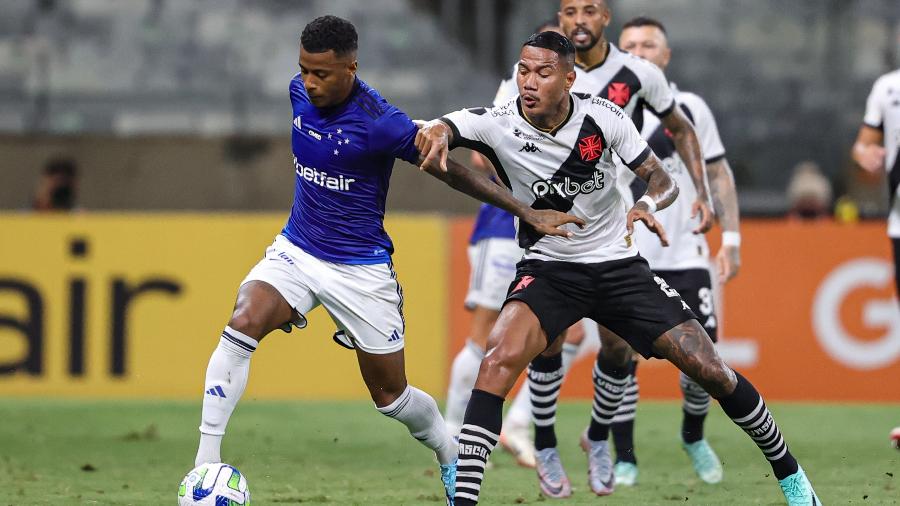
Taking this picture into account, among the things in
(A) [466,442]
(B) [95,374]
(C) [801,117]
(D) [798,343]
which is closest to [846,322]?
(D) [798,343]

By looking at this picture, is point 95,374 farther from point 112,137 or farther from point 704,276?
point 704,276

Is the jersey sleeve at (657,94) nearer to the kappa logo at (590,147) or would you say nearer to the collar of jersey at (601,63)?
the collar of jersey at (601,63)

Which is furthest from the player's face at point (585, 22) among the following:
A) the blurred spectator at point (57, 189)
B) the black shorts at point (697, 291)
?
the blurred spectator at point (57, 189)

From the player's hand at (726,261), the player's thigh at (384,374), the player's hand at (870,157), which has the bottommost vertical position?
the player's thigh at (384,374)

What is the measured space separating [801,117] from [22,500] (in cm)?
1146

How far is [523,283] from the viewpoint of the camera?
6488 millimetres

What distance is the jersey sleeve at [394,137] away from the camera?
6.54 metres

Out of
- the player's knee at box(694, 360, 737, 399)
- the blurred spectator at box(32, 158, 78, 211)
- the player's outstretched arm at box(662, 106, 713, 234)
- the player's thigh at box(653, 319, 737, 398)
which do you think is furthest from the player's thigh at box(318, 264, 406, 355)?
the blurred spectator at box(32, 158, 78, 211)

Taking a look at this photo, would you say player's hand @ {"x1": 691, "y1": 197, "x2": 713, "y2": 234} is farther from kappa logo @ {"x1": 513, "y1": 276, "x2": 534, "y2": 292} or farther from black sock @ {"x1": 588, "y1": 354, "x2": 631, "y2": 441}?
kappa logo @ {"x1": 513, "y1": 276, "x2": 534, "y2": 292}

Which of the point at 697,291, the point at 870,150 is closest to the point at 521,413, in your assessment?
the point at 697,291

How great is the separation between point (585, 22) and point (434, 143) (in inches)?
70.5

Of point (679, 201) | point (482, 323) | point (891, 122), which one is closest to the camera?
point (679, 201)

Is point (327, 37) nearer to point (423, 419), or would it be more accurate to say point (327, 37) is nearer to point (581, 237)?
point (581, 237)

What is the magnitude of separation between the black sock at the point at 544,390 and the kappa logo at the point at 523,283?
4.08ft
